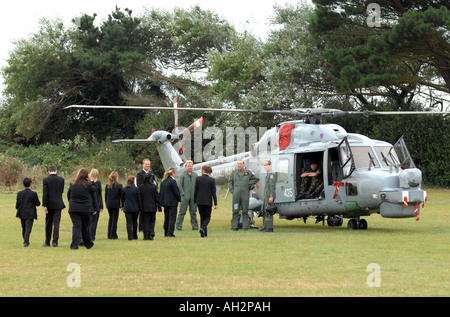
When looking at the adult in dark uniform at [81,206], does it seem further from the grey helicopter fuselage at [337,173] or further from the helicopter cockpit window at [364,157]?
the helicopter cockpit window at [364,157]

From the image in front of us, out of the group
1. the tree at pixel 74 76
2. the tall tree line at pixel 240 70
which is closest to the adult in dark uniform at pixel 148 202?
the tall tree line at pixel 240 70

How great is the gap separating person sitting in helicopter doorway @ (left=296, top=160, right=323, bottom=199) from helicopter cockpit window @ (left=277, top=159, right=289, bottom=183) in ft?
1.56

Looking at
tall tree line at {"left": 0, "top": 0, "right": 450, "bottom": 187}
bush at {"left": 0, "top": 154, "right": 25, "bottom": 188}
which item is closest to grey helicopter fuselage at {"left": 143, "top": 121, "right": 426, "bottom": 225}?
tall tree line at {"left": 0, "top": 0, "right": 450, "bottom": 187}

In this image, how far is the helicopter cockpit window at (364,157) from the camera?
56.5ft

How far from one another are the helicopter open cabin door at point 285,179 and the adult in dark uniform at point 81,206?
6477 millimetres

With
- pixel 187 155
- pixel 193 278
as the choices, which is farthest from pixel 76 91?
pixel 193 278

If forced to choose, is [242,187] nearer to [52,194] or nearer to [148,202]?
[148,202]

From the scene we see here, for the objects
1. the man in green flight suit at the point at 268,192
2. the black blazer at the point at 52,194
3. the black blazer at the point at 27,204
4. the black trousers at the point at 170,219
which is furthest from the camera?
the man in green flight suit at the point at 268,192

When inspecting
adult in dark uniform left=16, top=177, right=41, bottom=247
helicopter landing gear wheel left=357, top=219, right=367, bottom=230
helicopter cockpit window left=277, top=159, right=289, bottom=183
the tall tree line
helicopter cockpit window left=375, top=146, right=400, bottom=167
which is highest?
the tall tree line

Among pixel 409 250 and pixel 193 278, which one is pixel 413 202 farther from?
pixel 193 278

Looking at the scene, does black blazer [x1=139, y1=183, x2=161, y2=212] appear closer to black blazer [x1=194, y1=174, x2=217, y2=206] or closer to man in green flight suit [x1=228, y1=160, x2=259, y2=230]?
black blazer [x1=194, y1=174, x2=217, y2=206]

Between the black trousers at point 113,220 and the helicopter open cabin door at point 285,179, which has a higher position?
the helicopter open cabin door at point 285,179

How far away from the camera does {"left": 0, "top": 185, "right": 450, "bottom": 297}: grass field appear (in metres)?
8.91

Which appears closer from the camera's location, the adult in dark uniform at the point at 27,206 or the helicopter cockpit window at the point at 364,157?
the adult in dark uniform at the point at 27,206
